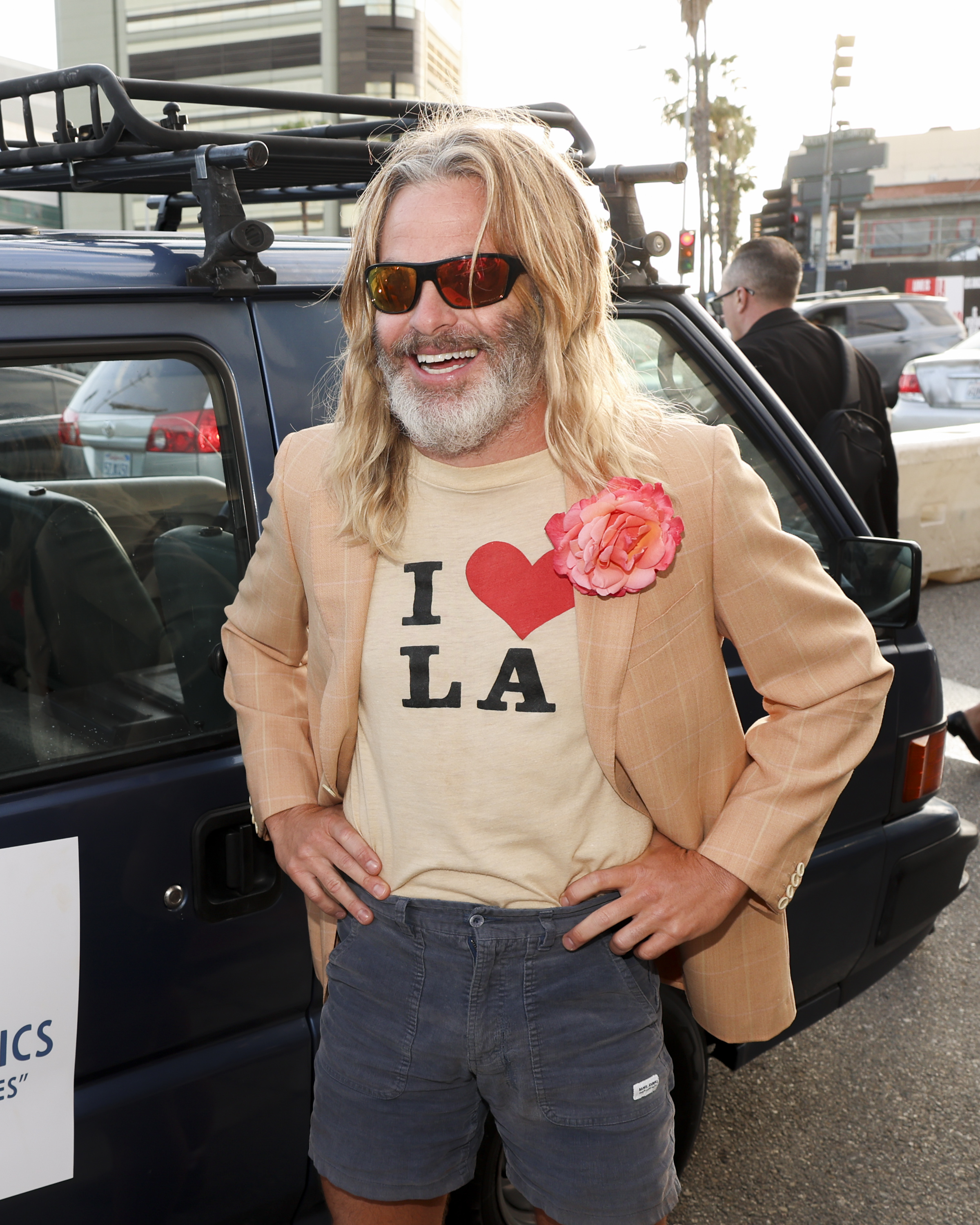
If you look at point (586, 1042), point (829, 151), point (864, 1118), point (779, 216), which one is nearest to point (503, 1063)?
point (586, 1042)

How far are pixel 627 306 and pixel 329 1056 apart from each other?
1.58 meters

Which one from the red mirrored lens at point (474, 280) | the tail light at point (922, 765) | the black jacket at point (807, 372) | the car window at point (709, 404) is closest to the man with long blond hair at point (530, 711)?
the red mirrored lens at point (474, 280)

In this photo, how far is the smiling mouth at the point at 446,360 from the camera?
5.18 feet

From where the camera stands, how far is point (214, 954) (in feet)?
5.98

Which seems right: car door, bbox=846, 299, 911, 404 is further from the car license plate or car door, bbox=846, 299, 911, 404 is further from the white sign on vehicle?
the white sign on vehicle

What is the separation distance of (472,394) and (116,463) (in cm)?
73

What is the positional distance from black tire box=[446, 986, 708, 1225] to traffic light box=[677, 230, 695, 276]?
22.2ft

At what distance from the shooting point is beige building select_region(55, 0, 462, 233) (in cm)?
3631

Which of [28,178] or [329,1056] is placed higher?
[28,178]

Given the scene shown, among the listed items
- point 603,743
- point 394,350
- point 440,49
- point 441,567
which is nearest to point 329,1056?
point 603,743

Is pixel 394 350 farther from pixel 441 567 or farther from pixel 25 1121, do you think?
pixel 25 1121

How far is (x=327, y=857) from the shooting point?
163 cm

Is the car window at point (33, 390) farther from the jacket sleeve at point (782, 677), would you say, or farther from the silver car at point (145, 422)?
the jacket sleeve at point (782, 677)

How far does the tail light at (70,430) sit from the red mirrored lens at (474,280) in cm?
70
